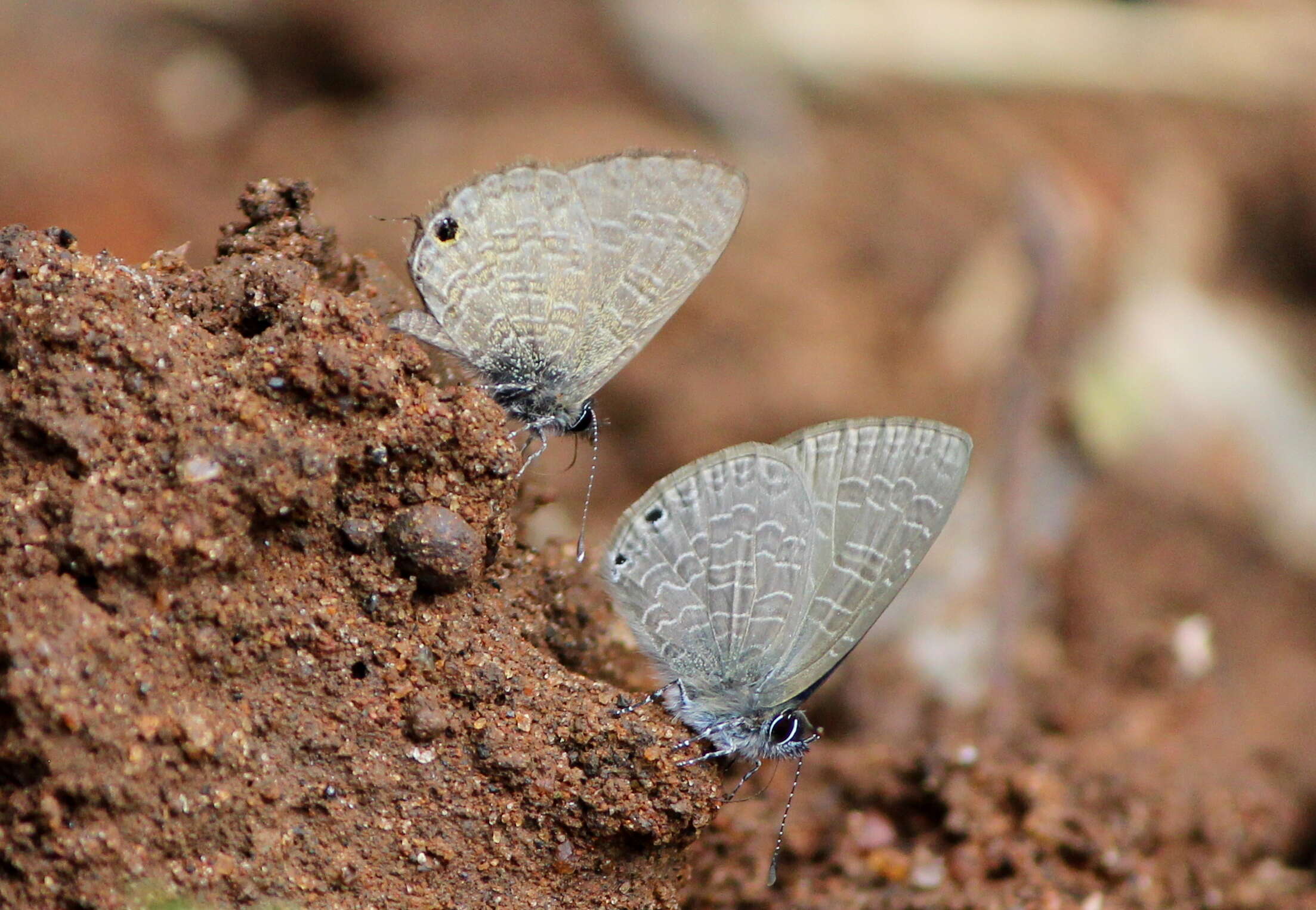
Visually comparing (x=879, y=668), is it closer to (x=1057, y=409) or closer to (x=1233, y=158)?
(x=1057, y=409)

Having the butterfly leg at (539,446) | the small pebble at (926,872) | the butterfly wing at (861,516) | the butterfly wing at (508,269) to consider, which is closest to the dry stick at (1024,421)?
the small pebble at (926,872)

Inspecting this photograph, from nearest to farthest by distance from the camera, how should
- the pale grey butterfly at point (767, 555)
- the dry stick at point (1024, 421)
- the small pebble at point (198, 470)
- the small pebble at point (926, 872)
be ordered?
the small pebble at point (198, 470), the pale grey butterfly at point (767, 555), the small pebble at point (926, 872), the dry stick at point (1024, 421)

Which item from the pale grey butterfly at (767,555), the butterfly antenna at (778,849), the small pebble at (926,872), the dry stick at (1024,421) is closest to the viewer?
the pale grey butterfly at (767,555)

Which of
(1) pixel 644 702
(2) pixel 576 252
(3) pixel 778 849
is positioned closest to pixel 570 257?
(2) pixel 576 252

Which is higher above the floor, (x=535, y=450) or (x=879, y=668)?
(x=879, y=668)

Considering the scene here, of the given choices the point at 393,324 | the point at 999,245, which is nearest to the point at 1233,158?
the point at 999,245

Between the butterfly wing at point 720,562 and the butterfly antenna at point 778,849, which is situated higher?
the butterfly wing at point 720,562

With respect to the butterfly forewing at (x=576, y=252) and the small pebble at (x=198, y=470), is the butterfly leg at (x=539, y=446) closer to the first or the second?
the butterfly forewing at (x=576, y=252)
